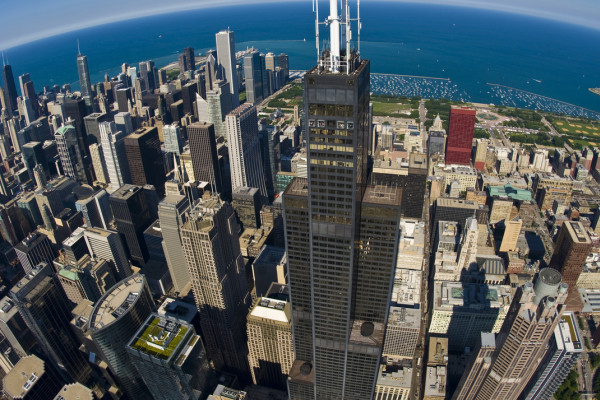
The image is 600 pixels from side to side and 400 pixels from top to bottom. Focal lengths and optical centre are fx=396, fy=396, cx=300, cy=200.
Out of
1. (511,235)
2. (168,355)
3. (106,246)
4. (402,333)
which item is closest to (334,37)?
(168,355)

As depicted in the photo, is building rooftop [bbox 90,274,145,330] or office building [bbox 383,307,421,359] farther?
office building [bbox 383,307,421,359]

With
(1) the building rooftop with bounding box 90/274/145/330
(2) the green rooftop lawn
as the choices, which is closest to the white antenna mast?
(2) the green rooftop lawn

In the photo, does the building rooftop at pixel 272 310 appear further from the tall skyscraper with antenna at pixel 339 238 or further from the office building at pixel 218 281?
the tall skyscraper with antenna at pixel 339 238

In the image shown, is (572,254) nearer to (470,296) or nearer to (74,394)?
(470,296)

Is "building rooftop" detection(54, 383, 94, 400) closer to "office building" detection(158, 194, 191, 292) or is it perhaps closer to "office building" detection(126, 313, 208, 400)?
"office building" detection(126, 313, 208, 400)

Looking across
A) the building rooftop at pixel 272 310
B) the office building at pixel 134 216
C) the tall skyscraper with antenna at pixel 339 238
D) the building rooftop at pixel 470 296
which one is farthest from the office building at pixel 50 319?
the building rooftop at pixel 470 296

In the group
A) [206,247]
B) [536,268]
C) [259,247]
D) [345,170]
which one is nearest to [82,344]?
[206,247]

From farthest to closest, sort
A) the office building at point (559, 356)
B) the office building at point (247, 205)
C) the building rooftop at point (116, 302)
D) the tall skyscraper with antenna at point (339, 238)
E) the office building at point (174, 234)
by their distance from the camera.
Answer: the office building at point (247, 205), the office building at point (174, 234), the building rooftop at point (116, 302), the office building at point (559, 356), the tall skyscraper with antenna at point (339, 238)
